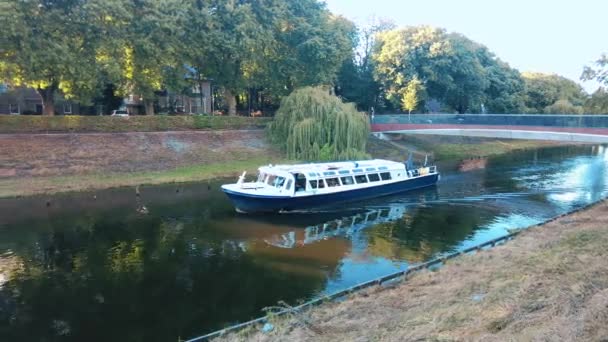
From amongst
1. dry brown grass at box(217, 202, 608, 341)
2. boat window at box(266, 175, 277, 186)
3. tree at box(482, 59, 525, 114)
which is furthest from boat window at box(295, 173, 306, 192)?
tree at box(482, 59, 525, 114)

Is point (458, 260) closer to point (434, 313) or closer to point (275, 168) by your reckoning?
point (434, 313)

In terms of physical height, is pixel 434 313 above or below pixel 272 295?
above

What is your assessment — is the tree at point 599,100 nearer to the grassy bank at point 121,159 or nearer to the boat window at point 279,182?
the boat window at point 279,182

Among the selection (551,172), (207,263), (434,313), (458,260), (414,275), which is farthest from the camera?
(551,172)

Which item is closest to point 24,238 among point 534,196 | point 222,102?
point 534,196

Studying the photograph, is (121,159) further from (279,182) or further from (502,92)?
(502,92)

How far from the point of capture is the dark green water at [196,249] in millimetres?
16172

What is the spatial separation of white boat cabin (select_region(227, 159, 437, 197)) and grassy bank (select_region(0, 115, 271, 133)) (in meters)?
18.4

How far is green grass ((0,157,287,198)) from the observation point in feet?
112

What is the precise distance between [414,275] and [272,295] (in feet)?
17.7

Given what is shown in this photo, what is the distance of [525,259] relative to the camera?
1783 centimetres

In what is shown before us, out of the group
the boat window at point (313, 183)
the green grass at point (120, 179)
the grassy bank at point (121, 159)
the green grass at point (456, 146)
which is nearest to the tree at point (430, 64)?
the green grass at point (456, 146)

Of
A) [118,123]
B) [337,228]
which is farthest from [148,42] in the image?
[337,228]

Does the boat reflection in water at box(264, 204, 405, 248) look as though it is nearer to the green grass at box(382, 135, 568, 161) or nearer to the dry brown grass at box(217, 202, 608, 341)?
the dry brown grass at box(217, 202, 608, 341)
